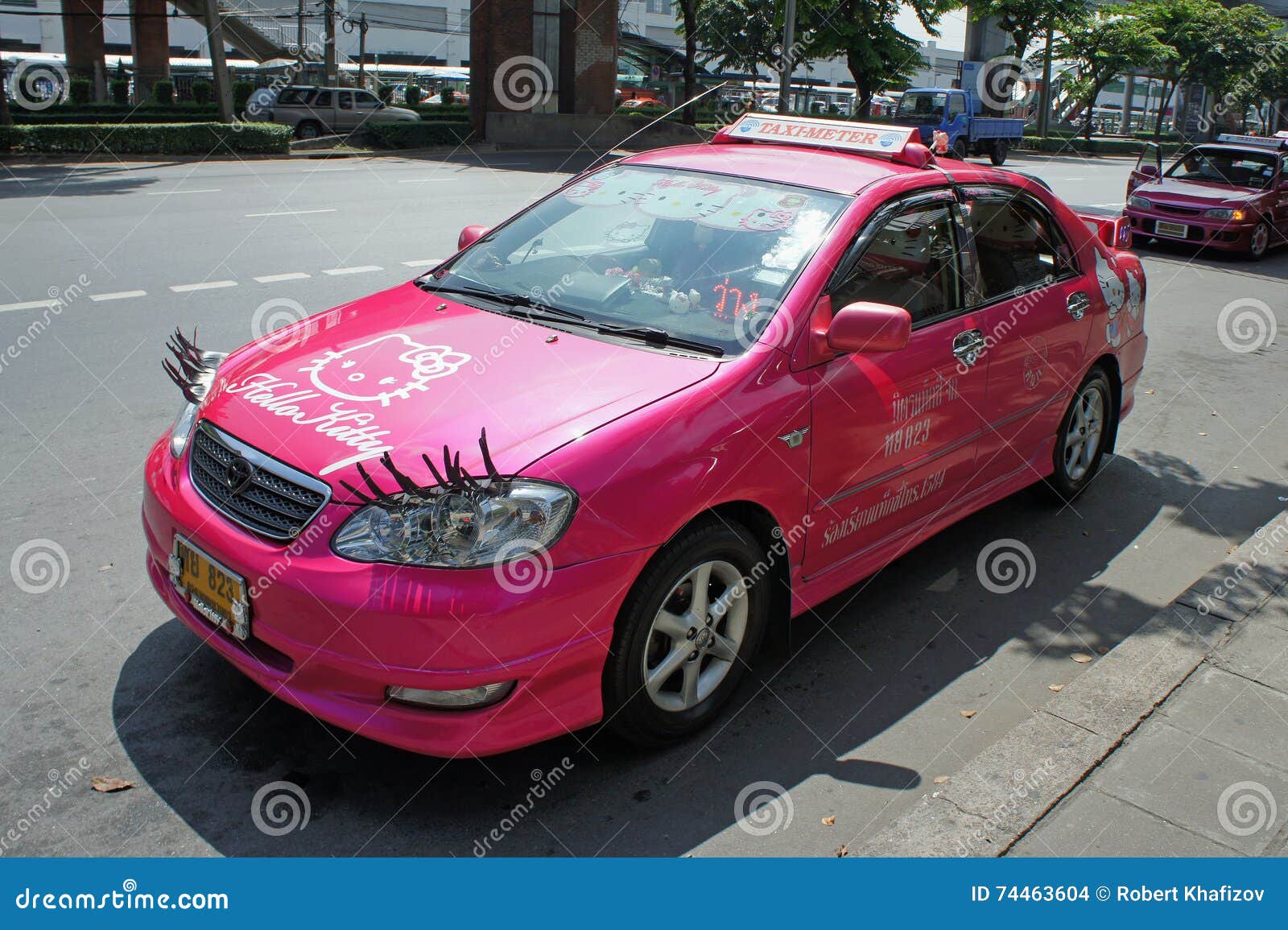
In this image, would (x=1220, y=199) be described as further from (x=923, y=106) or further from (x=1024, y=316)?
(x=923, y=106)

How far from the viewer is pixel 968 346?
14.9 feet

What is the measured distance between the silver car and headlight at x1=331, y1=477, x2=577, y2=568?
3380 centimetres

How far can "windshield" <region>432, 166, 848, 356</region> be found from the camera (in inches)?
154

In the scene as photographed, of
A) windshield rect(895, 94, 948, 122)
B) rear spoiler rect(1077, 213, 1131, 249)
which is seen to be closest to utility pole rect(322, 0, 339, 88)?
windshield rect(895, 94, 948, 122)

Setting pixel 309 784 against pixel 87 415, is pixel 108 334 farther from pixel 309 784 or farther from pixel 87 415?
pixel 309 784

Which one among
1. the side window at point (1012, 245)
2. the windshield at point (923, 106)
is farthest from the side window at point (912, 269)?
the windshield at point (923, 106)

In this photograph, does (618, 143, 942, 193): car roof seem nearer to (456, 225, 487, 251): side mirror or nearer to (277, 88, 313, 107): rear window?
(456, 225, 487, 251): side mirror

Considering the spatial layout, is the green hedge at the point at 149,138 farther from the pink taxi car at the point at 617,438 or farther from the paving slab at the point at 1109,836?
the paving slab at the point at 1109,836

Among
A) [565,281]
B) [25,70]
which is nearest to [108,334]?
[565,281]

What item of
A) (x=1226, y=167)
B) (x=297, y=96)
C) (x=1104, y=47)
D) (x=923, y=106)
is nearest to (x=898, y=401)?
(x=1226, y=167)

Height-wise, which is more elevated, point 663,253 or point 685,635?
point 663,253

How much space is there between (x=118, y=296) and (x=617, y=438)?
7.62 meters

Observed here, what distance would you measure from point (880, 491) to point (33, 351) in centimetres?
595

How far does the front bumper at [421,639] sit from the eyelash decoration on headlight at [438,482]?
0.13 meters
